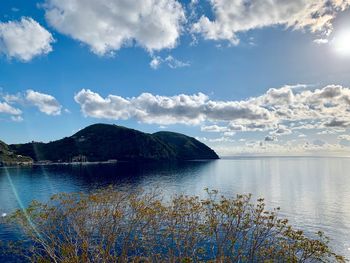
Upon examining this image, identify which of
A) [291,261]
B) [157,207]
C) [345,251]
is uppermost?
[157,207]

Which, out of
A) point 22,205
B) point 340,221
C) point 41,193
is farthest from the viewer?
point 41,193

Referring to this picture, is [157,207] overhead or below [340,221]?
overhead

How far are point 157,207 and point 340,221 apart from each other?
76333mm

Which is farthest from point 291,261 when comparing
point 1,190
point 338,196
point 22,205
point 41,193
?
point 1,190

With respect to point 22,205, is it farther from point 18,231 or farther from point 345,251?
point 345,251

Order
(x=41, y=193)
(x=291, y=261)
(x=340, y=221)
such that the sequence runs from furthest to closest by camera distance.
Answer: (x=41, y=193) → (x=340, y=221) → (x=291, y=261)

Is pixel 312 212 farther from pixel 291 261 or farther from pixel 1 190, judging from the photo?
pixel 1 190

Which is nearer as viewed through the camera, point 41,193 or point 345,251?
point 345,251

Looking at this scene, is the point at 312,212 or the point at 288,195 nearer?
the point at 312,212

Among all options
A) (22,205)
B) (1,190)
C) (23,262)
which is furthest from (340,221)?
(1,190)

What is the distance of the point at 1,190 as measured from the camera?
15425 centimetres

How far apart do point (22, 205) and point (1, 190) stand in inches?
2110

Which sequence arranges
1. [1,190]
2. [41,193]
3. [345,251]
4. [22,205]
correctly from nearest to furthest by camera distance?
[345,251] → [22,205] → [41,193] → [1,190]

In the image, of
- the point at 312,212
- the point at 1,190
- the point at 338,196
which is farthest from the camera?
the point at 1,190
